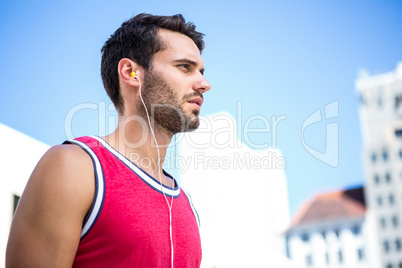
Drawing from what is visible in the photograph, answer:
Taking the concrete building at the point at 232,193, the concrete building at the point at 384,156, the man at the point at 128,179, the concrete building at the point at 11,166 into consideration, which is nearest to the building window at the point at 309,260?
the concrete building at the point at 232,193

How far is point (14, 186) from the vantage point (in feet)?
20.0

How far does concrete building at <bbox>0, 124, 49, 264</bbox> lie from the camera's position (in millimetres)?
5930

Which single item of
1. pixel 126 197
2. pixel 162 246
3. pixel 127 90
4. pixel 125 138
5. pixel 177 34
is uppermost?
pixel 177 34

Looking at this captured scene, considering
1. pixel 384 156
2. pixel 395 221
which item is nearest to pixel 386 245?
pixel 395 221

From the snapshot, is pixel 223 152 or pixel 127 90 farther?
pixel 223 152

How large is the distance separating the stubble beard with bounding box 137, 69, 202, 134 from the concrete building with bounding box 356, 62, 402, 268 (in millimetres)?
53454

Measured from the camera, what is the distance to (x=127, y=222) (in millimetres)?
1546

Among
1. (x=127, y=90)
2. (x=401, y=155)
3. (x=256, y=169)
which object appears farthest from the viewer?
(x=401, y=155)

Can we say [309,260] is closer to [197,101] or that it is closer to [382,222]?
[382,222]

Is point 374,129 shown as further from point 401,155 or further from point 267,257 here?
point 267,257

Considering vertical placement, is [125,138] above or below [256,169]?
below

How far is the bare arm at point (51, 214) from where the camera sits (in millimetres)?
1396

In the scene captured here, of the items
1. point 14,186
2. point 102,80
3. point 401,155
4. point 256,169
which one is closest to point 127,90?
point 102,80

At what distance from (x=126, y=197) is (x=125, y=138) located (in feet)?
1.24
